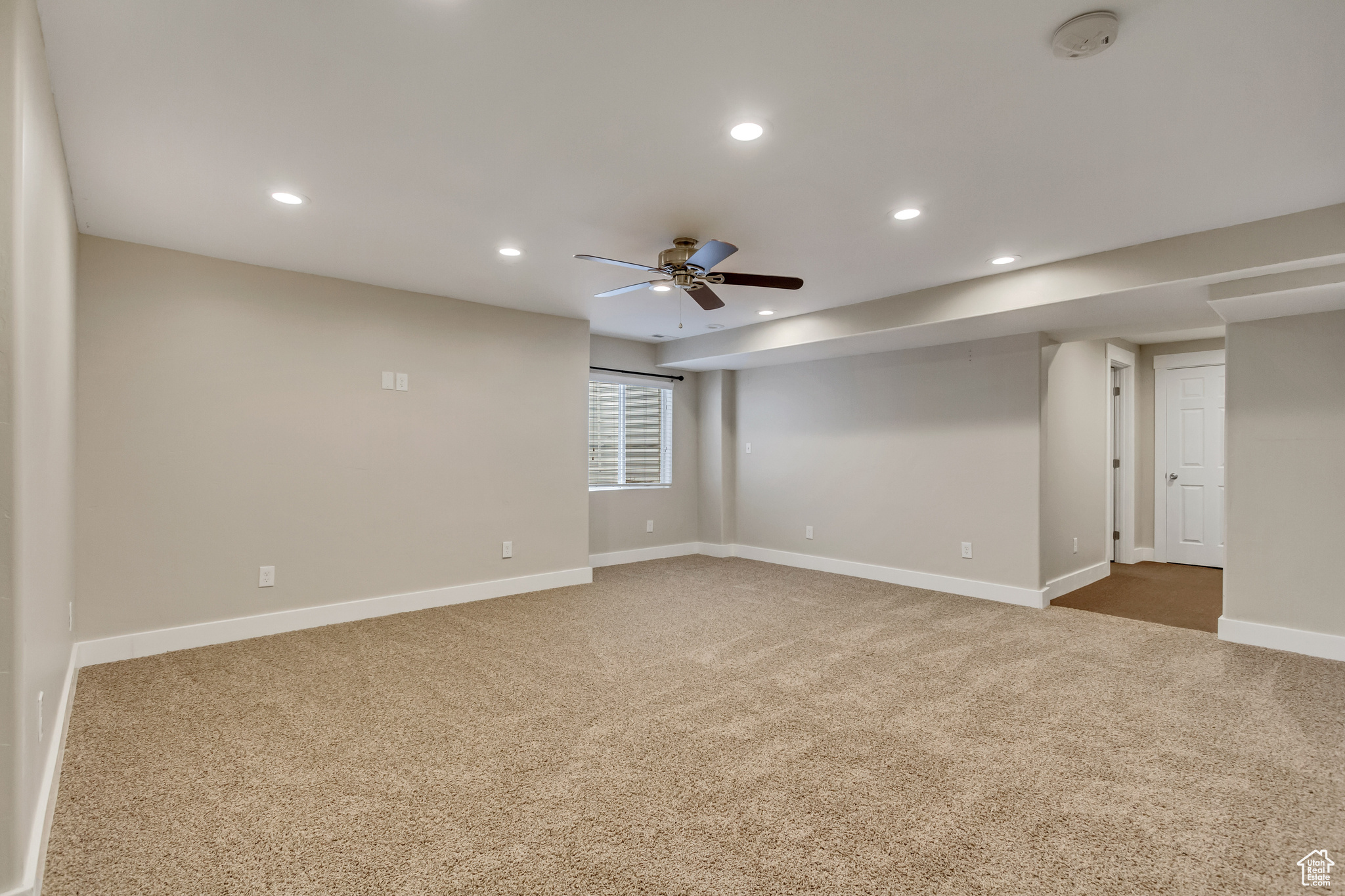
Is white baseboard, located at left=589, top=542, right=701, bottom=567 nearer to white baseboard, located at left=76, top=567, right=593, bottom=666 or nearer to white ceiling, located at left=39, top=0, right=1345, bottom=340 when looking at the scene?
white baseboard, located at left=76, top=567, right=593, bottom=666

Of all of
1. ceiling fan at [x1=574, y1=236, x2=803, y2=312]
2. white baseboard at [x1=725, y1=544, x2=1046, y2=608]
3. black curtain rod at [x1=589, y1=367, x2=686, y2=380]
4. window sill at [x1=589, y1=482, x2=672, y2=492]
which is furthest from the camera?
window sill at [x1=589, y1=482, x2=672, y2=492]

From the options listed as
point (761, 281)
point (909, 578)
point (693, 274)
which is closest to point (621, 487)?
point (909, 578)

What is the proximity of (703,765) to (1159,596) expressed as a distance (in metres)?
4.57

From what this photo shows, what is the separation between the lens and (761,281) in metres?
3.30

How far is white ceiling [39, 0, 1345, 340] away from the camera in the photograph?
1752 millimetres

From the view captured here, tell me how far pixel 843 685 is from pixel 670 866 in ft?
5.25

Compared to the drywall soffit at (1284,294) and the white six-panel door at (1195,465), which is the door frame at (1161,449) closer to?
the white six-panel door at (1195,465)

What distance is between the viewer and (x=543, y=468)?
5344 millimetres

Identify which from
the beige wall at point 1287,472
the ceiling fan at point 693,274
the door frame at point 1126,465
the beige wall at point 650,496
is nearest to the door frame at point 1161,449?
the door frame at point 1126,465

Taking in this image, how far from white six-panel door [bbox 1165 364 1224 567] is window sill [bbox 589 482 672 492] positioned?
5062 millimetres

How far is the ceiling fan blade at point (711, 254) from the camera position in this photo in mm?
2992

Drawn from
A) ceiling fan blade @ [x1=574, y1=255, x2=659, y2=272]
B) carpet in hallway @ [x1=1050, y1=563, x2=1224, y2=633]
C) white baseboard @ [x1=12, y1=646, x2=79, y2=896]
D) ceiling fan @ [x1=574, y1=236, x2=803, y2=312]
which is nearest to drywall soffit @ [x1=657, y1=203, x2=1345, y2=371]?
ceiling fan @ [x1=574, y1=236, x2=803, y2=312]

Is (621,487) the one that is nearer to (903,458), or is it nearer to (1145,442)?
(903,458)

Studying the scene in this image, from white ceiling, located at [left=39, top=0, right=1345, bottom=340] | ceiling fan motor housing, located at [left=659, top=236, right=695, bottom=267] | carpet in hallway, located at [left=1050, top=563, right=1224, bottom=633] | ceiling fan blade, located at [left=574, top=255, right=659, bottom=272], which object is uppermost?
white ceiling, located at [left=39, top=0, right=1345, bottom=340]
